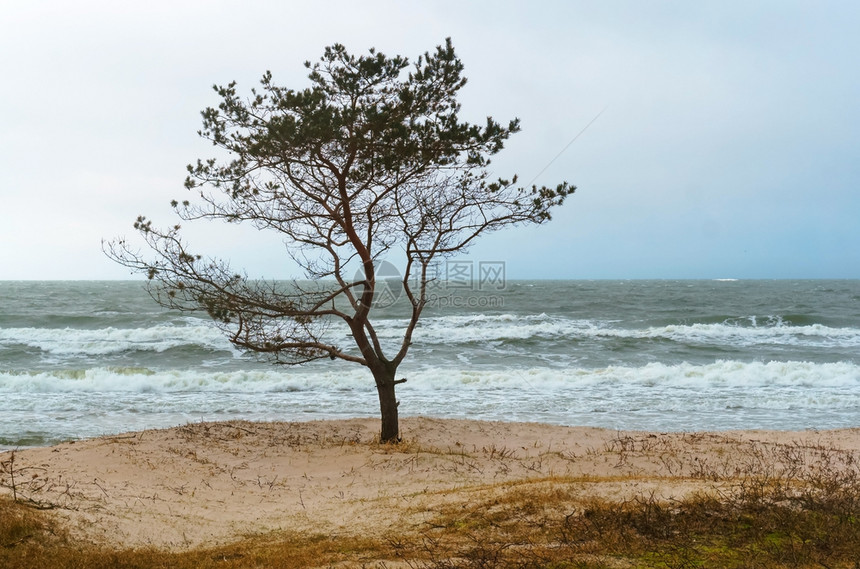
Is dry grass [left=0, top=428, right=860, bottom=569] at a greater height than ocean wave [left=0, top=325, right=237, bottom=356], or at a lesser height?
greater

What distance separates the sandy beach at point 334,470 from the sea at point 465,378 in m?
2.61

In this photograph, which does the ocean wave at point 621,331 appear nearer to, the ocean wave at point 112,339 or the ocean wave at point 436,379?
the ocean wave at point 436,379

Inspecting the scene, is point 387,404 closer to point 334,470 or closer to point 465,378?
point 334,470

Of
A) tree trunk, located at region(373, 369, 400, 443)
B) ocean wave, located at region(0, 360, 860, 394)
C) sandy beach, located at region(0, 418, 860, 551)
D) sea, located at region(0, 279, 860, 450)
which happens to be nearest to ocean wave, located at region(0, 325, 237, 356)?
Result: sea, located at region(0, 279, 860, 450)

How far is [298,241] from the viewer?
9.93 meters

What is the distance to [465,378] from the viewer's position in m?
19.5

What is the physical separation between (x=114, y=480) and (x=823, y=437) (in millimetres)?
12433

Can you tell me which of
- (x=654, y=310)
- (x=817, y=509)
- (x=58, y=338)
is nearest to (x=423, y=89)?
(x=817, y=509)

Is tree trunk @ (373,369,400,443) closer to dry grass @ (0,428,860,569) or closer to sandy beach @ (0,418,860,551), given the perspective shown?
sandy beach @ (0,418,860,551)

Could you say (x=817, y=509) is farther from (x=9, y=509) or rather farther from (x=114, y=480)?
(x=114, y=480)

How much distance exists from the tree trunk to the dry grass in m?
3.96

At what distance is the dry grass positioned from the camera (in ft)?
12.7

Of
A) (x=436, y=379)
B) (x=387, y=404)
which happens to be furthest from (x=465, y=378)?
(x=387, y=404)

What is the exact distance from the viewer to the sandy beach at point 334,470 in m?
5.79
